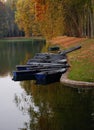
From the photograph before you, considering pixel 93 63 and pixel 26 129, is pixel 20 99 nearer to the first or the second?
pixel 26 129

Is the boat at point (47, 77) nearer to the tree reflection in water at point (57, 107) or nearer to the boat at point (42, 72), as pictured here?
the boat at point (42, 72)

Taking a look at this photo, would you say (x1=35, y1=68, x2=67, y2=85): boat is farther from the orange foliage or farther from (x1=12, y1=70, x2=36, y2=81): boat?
the orange foliage

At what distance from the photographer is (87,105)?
2014 cm

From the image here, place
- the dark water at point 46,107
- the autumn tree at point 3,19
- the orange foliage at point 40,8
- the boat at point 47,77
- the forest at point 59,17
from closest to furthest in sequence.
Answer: the dark water at point 46,107
the boat at point 47,77
the orange foliage at point 40,8
the forest at point 59,17
the autumn tree at point 3,19

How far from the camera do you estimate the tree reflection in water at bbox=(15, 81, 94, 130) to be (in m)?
16.9

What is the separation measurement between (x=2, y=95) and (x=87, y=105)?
250 inches

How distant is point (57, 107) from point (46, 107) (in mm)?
549

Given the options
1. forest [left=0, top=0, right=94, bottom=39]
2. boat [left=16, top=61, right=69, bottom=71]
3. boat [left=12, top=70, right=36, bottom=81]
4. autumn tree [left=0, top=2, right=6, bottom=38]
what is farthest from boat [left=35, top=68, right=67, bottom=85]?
autumn tree [left=0, top=2, right=6, bottom=38]

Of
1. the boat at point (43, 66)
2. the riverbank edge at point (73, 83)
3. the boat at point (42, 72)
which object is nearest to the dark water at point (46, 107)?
the riverbank edge at point (73, 83)

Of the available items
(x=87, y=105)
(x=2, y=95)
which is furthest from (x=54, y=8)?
(x=87, y=105)

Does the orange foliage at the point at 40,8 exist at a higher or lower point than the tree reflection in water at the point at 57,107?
higher

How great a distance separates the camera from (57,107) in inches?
788

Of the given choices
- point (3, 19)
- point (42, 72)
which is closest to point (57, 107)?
point (42, 72)

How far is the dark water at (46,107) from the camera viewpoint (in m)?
17.0
